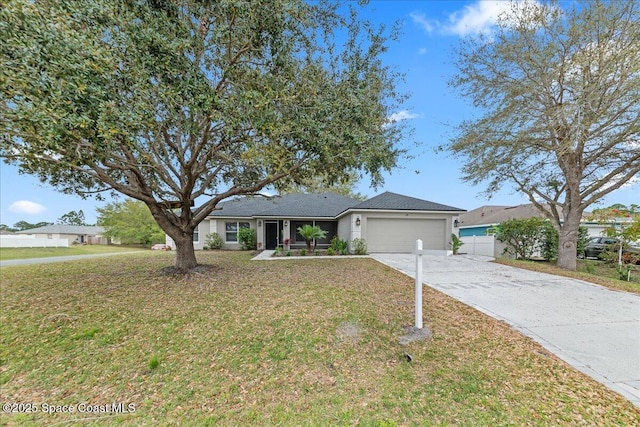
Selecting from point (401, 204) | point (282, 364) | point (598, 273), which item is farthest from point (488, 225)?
point (282, 364)

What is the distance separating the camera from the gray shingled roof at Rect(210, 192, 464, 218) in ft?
50.2

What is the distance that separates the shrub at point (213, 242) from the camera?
17.8 m

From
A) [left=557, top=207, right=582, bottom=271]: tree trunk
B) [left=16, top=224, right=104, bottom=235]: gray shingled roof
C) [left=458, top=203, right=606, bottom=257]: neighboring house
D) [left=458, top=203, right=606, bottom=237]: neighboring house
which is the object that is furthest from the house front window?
[left=16, top=224, right=104, bottom=235]: gray shingled roof

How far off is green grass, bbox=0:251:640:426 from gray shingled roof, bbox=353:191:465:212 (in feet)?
29.7

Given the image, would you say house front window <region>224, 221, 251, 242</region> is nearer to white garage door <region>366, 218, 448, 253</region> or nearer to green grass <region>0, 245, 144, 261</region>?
white garage door <region>366, 218, 448, 253</region>

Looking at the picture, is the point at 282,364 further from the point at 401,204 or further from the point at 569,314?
the point at 401,204

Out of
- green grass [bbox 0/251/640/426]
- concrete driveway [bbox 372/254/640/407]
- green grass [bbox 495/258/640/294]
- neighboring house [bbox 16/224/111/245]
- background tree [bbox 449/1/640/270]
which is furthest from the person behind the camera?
neighboring house [bbox 16/224/111/245]

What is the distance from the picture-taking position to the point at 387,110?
7855mm

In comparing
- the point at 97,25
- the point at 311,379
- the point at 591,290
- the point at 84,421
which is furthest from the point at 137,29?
the point at 591,290

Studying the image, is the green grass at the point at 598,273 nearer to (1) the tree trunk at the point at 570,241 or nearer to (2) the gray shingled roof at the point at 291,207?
(1) the tree trunk at the point at 570,241

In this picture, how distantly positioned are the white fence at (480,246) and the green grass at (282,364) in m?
10.3

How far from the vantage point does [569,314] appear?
524 centimetres

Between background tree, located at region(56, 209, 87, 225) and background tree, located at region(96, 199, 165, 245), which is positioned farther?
background tree, located at region(56, 209, 87, 225)

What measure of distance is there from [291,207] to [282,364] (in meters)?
15.5
